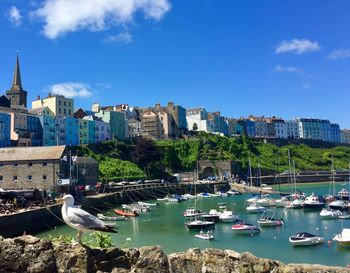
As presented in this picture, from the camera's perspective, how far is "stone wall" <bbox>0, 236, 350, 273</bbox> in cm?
601

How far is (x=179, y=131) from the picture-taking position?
136625 millimetres

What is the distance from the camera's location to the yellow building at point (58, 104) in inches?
3942

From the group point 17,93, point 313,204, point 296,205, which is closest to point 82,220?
point 313,204

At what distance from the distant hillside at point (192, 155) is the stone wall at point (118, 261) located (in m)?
80.1

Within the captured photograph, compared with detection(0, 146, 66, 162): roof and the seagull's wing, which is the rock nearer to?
the seagull's wing

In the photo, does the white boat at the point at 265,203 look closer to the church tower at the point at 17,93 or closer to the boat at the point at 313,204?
the boat at the point at 313,204

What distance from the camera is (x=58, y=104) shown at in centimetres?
10062

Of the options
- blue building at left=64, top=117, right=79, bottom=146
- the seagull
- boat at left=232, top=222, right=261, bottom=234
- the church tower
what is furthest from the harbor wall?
the church tower

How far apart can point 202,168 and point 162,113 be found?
27.6 metres

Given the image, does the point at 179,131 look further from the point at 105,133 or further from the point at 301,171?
the point at 301,171

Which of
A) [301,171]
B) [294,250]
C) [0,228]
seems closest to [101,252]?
[294,250]

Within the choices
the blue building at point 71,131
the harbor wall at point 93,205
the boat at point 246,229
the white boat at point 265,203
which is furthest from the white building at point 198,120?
the boat at point 246,229

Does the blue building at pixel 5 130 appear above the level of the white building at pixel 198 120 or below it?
below

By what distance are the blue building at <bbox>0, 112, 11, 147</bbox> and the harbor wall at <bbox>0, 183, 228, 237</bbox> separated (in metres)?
26.7
